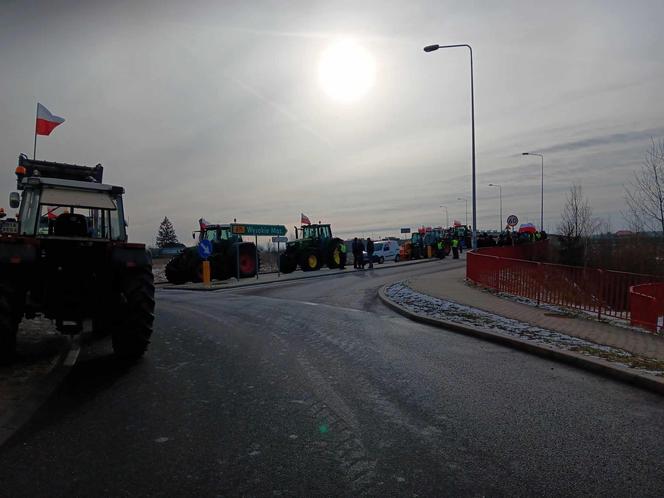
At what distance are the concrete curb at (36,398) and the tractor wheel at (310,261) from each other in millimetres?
22479

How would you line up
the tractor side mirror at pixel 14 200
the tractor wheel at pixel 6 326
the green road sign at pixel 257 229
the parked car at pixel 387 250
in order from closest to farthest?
1. the tractor wheel at pixel 6 326
2. the tractor side mirror at pixel 14 200
3. the green road sign at pixel 257 229
4. the parked car at pixel 387 250

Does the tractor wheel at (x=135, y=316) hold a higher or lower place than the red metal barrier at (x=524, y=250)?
lower

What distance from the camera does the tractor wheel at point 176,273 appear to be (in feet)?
85.0

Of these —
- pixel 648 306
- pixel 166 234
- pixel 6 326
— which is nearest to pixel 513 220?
pixel 648 306

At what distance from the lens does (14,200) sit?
816 cm

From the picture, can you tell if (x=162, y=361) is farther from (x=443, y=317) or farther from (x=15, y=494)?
(x=443, y=317)

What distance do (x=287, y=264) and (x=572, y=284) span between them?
65.5 feet

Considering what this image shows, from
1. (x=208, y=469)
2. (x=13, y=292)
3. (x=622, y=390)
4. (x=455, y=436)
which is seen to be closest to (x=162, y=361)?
(x=13, y=292)

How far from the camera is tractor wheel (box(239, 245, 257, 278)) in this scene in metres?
26.8

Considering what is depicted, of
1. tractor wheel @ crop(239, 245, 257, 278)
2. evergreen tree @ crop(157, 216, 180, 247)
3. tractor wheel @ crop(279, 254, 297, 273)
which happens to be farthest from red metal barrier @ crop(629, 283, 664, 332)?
evergreen tree @ crop(157, 216, 180, 247)

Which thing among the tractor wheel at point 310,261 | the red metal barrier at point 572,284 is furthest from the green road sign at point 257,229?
the red metal barrier at point 572,284

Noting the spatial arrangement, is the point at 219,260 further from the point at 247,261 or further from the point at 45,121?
the point at 45,121

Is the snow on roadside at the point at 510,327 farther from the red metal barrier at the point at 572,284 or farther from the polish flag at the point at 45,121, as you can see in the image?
the polish flag at the point at 45,121

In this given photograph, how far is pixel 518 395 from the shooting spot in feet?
19.0
